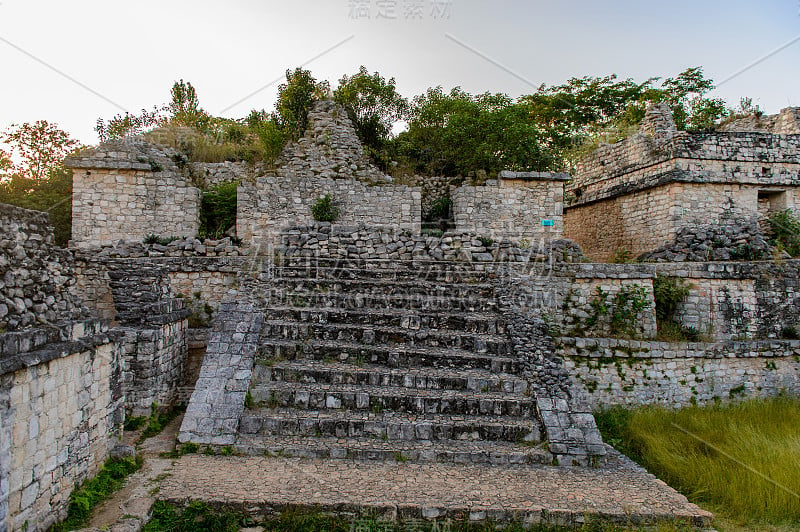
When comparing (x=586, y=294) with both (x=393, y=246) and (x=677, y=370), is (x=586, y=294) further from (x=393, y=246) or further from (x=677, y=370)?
(x=393, y=246)

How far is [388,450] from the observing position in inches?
213

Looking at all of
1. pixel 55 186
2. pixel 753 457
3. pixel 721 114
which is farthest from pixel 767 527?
pixel 721 114

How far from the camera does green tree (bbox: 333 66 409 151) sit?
52.1ft

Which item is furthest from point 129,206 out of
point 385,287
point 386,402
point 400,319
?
point 386,402

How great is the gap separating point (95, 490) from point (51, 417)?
0.95 meters

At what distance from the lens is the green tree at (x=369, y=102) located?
15891mm

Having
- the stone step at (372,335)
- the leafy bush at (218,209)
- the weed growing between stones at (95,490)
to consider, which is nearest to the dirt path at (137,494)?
the weed growing between stones at (95,490)

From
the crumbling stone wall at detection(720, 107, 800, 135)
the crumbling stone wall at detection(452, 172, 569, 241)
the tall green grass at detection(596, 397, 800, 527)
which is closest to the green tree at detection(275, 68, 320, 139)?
the crumbling stone wall at detection(452, 172, 569, 241)

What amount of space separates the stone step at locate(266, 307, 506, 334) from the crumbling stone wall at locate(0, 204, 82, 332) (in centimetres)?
342

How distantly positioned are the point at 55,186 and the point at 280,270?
8.45m

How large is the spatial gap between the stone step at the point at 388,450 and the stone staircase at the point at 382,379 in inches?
0.5

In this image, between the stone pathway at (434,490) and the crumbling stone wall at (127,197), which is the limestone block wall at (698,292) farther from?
the crumbling stone wall at (127,197)

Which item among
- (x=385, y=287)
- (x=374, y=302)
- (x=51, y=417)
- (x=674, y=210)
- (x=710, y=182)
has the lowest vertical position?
(x=51, y=417)

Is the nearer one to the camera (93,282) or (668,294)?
(668,294)
